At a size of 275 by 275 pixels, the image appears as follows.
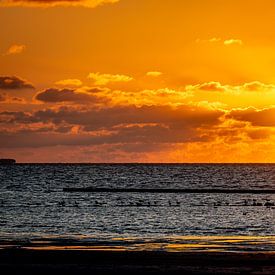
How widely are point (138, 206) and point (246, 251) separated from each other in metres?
61.8

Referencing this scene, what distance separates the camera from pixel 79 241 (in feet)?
170

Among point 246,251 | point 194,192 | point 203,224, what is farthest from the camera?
point 194,192

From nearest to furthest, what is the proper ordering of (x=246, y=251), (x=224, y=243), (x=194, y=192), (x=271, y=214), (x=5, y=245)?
(x=246, y=251)
(x=5, y=245)
(x=224, y=243)
(x=271, y=214)
(x=194, y=192)

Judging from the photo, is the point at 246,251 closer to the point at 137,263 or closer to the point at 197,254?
the point at 197,254

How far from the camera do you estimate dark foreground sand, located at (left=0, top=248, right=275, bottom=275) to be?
110ft

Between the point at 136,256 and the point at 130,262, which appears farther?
the point at 136,256

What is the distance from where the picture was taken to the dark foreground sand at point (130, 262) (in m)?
33.5

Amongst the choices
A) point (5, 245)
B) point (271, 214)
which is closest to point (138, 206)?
point (271, 214)

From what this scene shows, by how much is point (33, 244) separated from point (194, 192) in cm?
10725

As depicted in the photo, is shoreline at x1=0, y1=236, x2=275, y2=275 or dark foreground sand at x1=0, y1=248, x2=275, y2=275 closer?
dark foreground sand at x1=0, y1=248, x2=275, y2=275

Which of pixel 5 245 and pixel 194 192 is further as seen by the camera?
pixel 194 192

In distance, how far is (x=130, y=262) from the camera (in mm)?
36844

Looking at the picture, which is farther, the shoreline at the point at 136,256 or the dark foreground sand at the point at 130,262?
the shoreline at the point at 136,256

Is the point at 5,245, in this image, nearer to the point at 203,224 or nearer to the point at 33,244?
the point at 33,244
